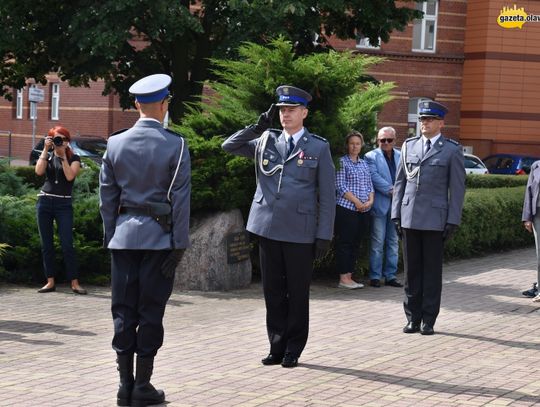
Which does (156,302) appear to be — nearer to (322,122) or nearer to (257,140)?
(257,140)

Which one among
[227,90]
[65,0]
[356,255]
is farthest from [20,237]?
[65,0]

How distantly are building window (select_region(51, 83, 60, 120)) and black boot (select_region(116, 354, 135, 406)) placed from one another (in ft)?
128

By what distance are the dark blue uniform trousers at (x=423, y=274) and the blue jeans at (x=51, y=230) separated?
356 centimetres

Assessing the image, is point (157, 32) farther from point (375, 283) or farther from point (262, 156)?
point (262, 156)

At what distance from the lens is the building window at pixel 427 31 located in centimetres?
4553

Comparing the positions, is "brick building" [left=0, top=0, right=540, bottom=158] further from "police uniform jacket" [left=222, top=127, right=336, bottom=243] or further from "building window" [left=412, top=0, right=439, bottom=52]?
"police uniform jacket" [left=222, top=127, right=336, bottom=243]

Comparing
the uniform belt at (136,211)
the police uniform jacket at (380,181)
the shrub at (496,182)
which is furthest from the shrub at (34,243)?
the shrub at (496,182)

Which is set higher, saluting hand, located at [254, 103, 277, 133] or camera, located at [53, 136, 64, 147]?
saluting hand, located at [254, 103, 277, 133]

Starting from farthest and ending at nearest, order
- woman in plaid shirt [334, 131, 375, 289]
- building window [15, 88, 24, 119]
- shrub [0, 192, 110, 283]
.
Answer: building window [15, 88, 24, 119]
woman in plaid shirt [334, 131, 375, 289]
shrub [0, 192, 110, 283]

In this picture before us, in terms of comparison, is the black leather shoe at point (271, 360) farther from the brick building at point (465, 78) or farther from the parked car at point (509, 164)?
the brick building at point (465, 78)

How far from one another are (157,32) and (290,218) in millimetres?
11362

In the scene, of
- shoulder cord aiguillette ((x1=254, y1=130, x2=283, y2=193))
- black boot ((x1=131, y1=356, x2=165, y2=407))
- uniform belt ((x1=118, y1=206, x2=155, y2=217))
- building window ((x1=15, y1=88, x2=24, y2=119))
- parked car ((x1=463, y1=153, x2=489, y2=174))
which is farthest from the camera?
building window ((x1=15, y1=88, x2=24, y2=119))

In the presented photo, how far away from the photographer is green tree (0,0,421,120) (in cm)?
1831

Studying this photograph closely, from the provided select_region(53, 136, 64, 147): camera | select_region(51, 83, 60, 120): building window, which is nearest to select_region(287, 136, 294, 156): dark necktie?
select_region(53, 136, 64, 147): camera
